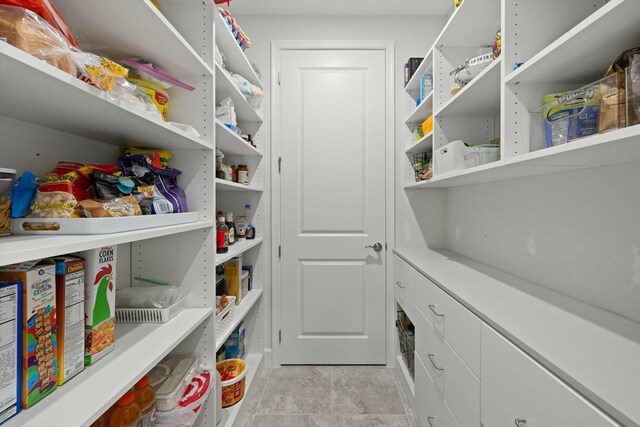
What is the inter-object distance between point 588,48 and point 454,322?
37.4 inches

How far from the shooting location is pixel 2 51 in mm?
432

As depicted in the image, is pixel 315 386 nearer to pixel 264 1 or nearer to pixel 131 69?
pixel 131 69

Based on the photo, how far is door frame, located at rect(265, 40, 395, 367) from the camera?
2180mm

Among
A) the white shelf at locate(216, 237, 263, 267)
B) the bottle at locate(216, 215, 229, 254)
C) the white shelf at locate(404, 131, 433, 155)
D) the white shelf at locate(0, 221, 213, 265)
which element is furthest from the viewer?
the white shelf at locate(404, 131, 433, 155)

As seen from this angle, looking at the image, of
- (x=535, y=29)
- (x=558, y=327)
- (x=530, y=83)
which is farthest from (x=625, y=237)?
(x=535, y=29)

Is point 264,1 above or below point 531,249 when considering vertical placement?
above

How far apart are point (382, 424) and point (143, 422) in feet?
4.22

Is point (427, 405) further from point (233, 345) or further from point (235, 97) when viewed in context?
point (235, 97)

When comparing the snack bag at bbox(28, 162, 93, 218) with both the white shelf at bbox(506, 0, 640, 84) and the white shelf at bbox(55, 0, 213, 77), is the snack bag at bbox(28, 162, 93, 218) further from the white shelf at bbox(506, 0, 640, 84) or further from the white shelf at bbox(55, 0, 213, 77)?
the white shelf at bbox(506, 0, 640, 84)

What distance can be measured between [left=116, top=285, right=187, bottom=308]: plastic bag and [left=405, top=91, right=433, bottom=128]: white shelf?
168cm

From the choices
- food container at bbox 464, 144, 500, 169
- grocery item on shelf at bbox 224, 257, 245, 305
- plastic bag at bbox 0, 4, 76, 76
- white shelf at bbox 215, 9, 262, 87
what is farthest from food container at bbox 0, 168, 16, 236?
food container at bbox 464, 144, 500, 169

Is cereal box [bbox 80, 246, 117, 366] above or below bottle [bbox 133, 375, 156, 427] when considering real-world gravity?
above

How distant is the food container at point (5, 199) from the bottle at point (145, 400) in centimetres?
56

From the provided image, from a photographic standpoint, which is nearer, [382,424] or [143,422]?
[143,422]
